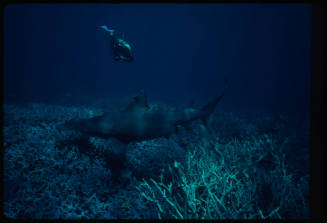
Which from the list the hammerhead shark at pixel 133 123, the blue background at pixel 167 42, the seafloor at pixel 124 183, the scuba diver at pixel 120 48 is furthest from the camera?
the blue background at pixel 167 42

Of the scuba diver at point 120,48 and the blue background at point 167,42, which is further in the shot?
the blue background at point 167,42

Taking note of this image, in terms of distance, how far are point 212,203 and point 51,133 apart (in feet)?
16.2

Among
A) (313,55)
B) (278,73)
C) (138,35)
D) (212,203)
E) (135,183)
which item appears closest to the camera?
(313,55)

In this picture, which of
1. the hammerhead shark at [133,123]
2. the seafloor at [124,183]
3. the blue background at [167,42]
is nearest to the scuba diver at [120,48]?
the hammerhead shark at [133,123]

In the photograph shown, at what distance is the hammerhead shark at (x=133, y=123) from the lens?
421cm

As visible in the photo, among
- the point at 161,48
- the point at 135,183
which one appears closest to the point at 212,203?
the point at 135,183

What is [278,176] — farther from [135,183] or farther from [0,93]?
[0,93]

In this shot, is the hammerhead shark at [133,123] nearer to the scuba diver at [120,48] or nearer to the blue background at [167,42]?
the scuba diver at [120,48]

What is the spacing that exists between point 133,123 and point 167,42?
140 m

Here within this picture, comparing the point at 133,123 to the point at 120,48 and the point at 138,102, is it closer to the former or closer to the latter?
the point at 138,102

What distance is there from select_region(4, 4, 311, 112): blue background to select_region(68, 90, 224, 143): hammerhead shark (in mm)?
13848

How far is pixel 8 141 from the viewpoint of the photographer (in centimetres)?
454

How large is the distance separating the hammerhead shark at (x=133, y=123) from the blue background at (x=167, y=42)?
13.8 meters

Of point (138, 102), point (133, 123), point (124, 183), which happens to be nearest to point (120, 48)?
point (138, 102)
